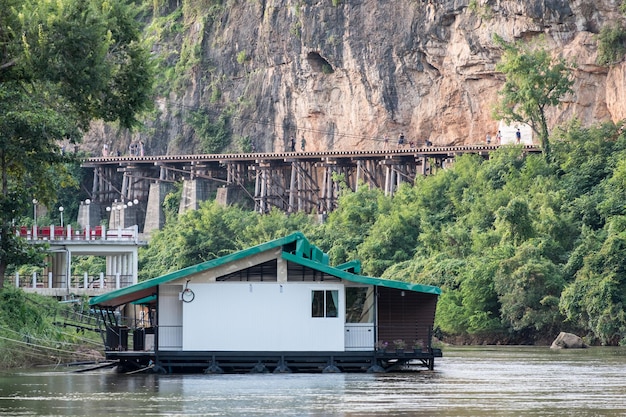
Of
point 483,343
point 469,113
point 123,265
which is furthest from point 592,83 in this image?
point 123,265

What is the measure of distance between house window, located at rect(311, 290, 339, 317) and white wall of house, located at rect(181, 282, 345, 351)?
0.15 meters

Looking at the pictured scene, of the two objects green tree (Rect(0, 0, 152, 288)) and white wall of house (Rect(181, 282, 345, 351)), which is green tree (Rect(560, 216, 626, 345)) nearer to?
green tree (Rect(0, 0, 152, 288))

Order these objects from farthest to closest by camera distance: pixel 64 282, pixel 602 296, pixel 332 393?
1. pixel 64 282
2. pixel 602 296
3. pixel 332 393

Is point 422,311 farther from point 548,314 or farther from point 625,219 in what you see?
point 625,219

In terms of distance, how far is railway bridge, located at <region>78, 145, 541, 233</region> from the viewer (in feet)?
292

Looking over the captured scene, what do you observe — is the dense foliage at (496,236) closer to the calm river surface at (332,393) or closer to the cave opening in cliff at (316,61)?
the cave opening in cliff at (316,61)

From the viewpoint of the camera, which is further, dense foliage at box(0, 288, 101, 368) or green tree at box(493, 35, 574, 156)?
green tree at box(493, 35, 574, 156)

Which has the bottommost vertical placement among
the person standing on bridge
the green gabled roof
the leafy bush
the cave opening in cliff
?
the green gabled roof

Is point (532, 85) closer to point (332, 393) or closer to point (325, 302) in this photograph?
point (325, 302)

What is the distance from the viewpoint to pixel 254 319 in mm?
41344

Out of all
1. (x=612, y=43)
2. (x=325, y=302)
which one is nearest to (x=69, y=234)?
(x=325, y=302)

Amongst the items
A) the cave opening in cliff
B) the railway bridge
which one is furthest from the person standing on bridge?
the cave opening in cliff

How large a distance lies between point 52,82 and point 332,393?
16098mm

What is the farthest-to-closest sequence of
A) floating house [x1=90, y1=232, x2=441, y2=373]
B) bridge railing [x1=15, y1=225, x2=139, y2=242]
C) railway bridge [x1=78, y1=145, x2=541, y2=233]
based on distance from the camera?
1. railway bridge [x1=78, y1=145, x2=541, y2=233]
2. bridge railing [x1=15, y1=225, x2=139, y2=242]
3. floating house [x1=90, y1=232, x2=441, y2=373]
